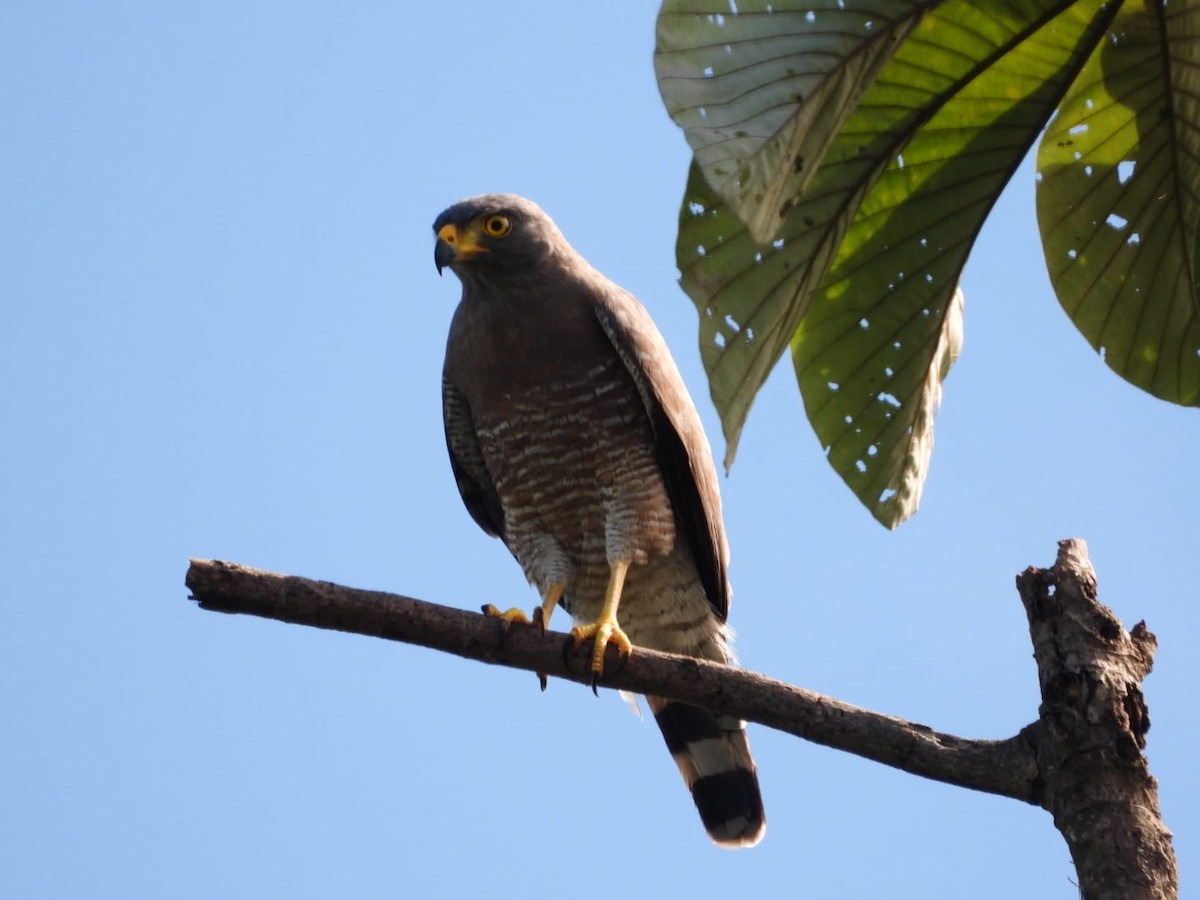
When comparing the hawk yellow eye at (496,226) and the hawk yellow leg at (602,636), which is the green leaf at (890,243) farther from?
the hawk yellow eye at (496,226)

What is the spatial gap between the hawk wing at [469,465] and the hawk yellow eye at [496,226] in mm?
610

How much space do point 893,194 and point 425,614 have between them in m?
1.54

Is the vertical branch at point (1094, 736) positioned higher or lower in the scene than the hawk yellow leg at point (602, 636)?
lower

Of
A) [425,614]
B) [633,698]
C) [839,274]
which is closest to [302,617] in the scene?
[425,614]

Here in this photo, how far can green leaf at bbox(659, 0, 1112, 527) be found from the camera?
275 centimetres

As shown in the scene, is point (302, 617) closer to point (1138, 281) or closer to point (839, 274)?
point (839, 274)

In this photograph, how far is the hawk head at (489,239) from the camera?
5.14 metres

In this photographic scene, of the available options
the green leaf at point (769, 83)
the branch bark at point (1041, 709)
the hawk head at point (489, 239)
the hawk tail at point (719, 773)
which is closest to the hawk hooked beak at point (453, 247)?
the hawk head at point (489, 239)

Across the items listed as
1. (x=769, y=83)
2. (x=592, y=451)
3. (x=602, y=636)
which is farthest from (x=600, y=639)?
(x=769, y=83)

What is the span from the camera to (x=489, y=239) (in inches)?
204

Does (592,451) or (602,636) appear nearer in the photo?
(602,636)

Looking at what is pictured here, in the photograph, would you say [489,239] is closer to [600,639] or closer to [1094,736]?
[600,639]

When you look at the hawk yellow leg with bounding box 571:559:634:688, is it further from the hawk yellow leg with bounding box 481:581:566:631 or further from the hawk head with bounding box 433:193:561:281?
the hawk head with bounding box 433:193:561:281

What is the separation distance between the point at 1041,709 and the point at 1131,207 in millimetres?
1198
